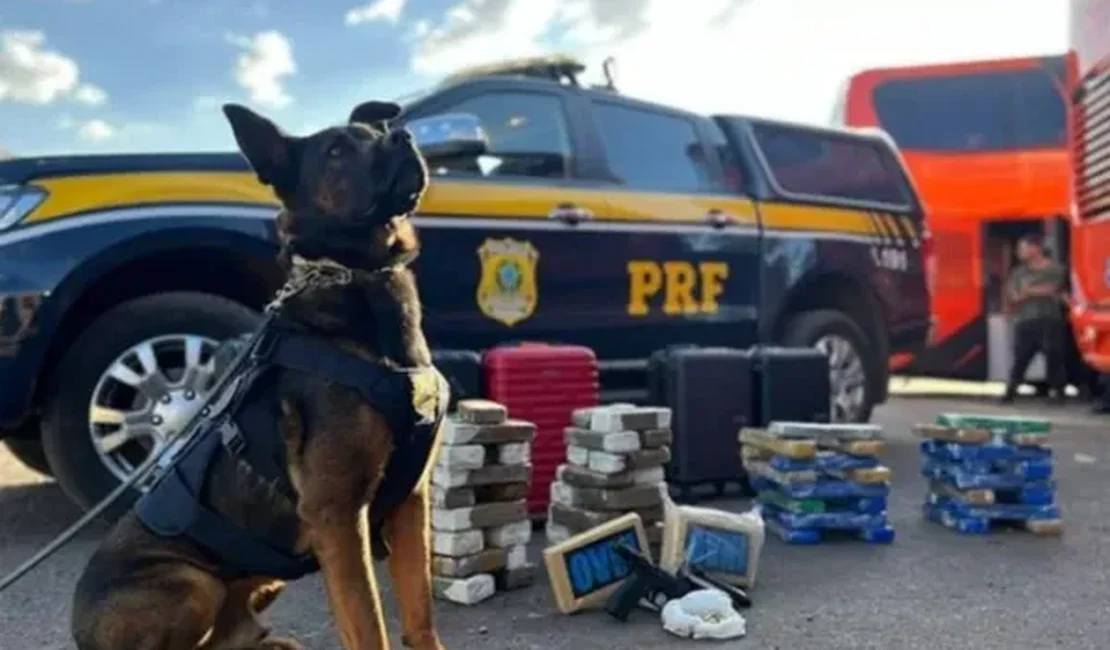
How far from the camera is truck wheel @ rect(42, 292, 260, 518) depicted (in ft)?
13.9

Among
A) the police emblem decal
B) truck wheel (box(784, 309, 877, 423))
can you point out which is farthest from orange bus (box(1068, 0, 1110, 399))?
the police emblem decal

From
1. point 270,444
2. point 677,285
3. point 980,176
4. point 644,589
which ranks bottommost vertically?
point 644,589

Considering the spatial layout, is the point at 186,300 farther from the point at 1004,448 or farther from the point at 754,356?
the point at 1004,448

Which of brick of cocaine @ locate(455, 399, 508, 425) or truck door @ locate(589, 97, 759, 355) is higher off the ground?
A: truck door @ locate(589, 97, 759, 355)

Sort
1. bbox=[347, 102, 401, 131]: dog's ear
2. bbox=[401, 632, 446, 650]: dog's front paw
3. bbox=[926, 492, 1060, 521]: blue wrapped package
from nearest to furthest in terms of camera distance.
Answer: bbox=[401, 632, 446, 650]: dog's front paw
bbox=[347, 102, 401, 131]: dog's ear
bbox=[926, 492, 1060, 521]: blue wrapped package

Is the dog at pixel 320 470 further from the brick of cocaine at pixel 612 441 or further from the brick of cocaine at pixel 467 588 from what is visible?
the brick of cocaine at pixel 612 441

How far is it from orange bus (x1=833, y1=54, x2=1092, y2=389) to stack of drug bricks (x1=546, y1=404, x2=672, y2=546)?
26.4 feet

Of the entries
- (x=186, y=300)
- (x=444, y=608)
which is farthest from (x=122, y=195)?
(x=444, y=608)

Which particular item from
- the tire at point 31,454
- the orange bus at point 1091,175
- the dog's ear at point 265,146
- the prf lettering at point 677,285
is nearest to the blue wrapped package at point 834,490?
the prf lettering at point 677,285

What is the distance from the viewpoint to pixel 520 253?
5355 millimetres

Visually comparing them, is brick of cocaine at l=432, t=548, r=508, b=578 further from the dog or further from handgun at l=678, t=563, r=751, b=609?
the dog

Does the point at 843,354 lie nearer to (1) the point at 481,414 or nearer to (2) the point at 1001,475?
(2) the point at 1001,475

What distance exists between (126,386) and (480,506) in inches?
64.0

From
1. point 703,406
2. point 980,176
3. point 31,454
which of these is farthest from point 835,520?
point 980,176
